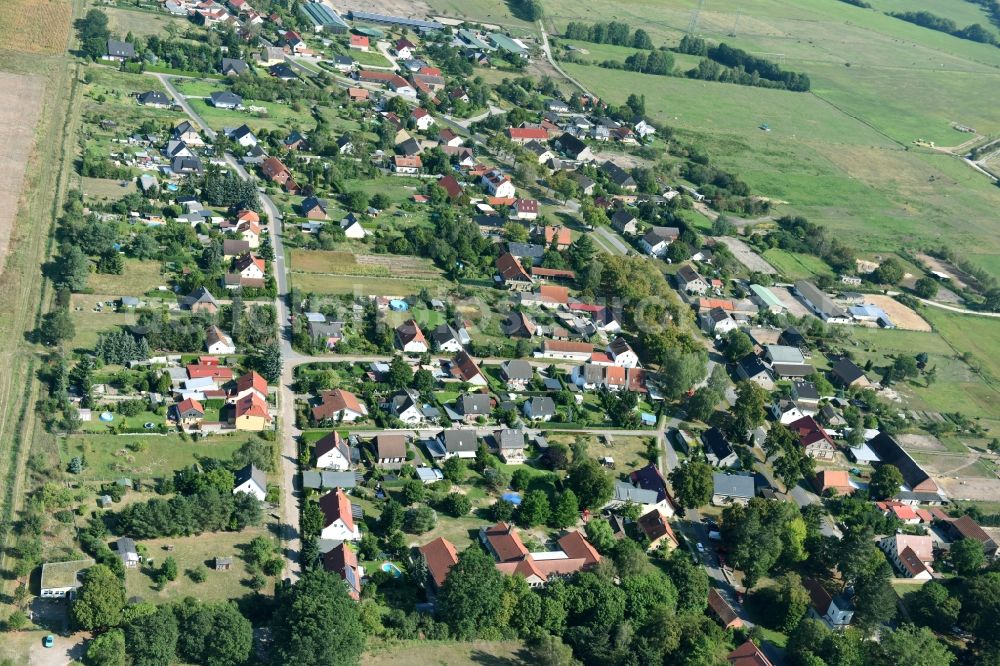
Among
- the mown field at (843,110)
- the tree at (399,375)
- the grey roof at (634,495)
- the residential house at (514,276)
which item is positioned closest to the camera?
the grey roof at (634,495)

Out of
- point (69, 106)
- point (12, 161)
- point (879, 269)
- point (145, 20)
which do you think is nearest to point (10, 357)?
point (12, 161)

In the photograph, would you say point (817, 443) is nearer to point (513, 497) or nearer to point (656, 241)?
point (513, 497)

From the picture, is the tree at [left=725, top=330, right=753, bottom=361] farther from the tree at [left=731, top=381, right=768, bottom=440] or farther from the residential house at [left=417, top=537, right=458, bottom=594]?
the residential house at [left=417, top=537, right=458, bottom=594]

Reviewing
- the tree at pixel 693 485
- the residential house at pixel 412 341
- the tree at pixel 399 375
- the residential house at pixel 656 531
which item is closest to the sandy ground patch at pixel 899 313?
the tree at pixel 693 485

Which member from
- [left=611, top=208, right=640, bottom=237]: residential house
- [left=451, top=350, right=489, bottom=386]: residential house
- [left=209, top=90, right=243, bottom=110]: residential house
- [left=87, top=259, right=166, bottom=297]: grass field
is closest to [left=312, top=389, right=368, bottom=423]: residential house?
[left=451, top=350, right=489, bottom=386]: residential house

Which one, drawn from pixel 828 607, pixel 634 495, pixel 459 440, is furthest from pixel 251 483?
pixel 828 607

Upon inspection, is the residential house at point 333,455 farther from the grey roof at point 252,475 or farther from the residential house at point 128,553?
the residential house at point 128,553
